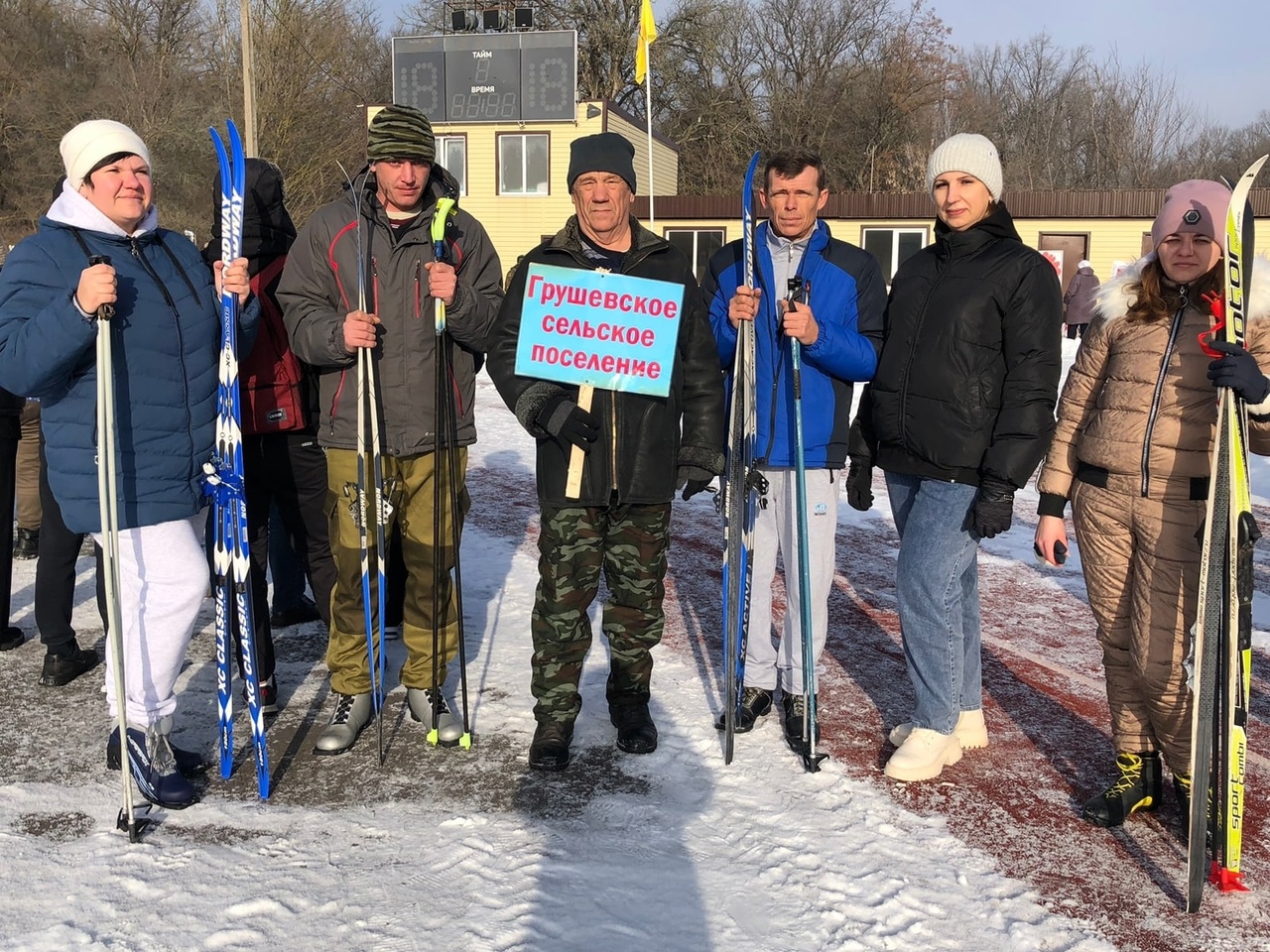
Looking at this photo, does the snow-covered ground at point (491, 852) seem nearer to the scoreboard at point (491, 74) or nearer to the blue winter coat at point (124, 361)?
the blue winter coat at point (124, 361)

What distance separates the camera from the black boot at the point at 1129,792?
3326 millimetres

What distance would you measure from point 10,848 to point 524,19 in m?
30.5

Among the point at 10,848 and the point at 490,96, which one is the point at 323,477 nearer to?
the point at 10,848

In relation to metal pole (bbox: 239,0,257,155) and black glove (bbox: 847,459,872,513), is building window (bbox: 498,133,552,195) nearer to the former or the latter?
metal pole (bbox: 239,0,257,155)

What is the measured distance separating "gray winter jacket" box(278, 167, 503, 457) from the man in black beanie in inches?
10.2

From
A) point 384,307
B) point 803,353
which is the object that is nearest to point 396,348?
point 384,307

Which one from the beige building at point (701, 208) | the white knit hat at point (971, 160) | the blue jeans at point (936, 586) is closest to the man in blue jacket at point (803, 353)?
the blue jeans at point (936, 586)

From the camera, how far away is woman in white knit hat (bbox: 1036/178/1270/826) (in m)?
3.07

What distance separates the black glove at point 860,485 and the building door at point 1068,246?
24.0m

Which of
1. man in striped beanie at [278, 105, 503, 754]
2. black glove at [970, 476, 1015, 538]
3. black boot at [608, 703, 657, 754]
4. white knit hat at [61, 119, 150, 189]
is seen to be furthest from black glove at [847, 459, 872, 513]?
white knit hat at [61, 119, 150, 189]

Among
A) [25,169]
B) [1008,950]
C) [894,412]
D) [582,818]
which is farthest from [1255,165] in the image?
[25,169]

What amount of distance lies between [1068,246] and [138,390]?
85.2 ft

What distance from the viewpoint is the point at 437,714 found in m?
3.88

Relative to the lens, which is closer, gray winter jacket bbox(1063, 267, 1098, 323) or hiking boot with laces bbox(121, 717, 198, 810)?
hiking boot with laces bbox(121, 717, 198, 810)
